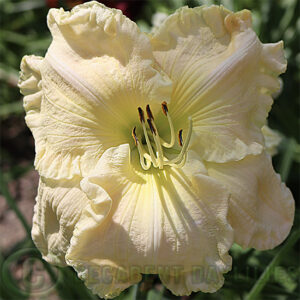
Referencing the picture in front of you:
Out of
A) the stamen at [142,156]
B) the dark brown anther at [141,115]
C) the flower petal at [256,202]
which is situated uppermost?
the dark brown anther at [141,115]

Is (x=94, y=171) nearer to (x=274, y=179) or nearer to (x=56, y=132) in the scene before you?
(x=56, y=132)

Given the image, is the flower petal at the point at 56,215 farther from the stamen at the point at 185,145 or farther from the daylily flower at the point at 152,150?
the stamen at the point at 185,145

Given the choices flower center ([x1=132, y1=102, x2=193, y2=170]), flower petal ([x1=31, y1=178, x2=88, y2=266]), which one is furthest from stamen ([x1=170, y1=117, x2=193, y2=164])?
flower petal ([x1=31, y1=178, x2=88, y2=266])

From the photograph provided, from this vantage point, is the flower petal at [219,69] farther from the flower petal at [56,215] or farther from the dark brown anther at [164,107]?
the flower petal at [56,215]

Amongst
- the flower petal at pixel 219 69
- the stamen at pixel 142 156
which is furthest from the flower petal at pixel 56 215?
the flower petal at pixel 219 69

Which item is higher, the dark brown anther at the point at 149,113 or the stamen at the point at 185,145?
the dark brown anther at the point at 149,113

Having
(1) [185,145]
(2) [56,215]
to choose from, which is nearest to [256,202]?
(1) [185,145]
